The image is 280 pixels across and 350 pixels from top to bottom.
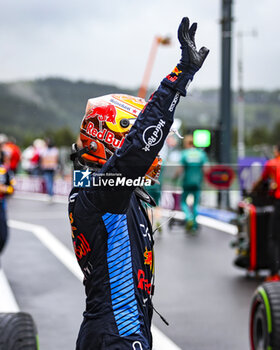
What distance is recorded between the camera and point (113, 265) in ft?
6.62

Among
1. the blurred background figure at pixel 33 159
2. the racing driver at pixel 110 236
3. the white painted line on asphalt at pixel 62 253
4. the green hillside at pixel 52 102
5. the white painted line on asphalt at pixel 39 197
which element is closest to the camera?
the racing driver at pixel 110 236

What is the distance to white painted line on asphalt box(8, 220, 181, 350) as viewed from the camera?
4832 millimetres

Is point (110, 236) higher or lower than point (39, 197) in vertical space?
higher

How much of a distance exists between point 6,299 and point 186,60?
5129mm

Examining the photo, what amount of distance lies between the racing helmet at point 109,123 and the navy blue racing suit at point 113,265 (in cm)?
12

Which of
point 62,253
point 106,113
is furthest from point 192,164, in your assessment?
point 106,113

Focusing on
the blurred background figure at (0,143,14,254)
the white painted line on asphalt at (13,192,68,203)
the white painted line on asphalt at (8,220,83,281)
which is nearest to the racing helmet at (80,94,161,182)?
the blurred background figure at (0,143,14,254)

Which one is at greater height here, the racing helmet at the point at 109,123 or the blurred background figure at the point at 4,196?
the racing helmet at the point at 109,123

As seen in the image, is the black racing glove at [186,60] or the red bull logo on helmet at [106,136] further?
the red bull logo on helmet at [106,136]

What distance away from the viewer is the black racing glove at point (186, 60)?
1750 mm

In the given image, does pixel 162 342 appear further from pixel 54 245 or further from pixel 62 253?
pixel 54 245

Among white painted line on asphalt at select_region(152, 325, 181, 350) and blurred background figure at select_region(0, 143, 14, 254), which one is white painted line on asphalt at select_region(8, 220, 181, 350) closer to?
white painted line on asphalt at select_region(152, 325, 181, 350)

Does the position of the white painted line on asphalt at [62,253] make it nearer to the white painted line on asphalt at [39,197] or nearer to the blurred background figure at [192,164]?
the blurred background figure at [192,164]

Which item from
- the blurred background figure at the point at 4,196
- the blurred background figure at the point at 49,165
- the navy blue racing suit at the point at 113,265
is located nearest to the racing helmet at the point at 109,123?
the navy blue racing suit at the point at 113,265
